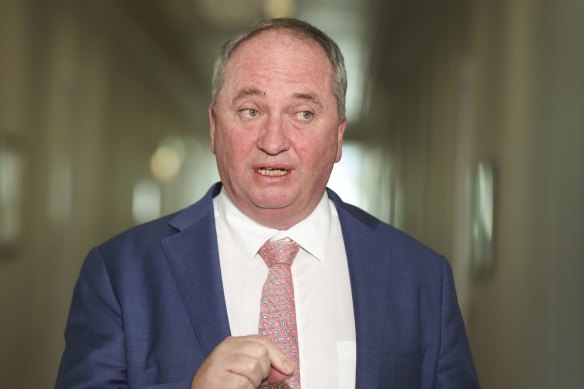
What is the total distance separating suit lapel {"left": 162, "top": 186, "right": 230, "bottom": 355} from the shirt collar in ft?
0.17

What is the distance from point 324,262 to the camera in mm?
2092

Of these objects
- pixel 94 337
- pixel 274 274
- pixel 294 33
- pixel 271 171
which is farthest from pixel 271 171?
pixel 94 337

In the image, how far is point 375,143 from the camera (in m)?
6.97

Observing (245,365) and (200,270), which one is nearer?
(245,365)

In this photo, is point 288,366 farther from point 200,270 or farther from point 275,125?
point 275,125

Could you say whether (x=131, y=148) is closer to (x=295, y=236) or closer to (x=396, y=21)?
(x=396, y=21)

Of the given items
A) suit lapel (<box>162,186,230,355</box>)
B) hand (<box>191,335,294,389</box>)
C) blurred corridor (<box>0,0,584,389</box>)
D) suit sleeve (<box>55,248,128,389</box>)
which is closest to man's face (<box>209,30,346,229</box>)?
suit lapel (<box>162,186,230,355</box>)

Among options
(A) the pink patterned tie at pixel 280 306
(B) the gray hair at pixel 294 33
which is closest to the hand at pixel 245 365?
(A) the pink patterned tie at pixel 280 306

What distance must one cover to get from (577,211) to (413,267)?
45.4 inches

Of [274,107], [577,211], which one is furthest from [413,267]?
[577,211]

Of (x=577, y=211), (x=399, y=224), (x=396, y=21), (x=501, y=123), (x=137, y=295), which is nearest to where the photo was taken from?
(x=137, y=295)

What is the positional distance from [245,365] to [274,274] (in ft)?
1.68

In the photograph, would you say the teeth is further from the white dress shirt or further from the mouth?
the white dress shirt

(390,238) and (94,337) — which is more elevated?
(390,238)
